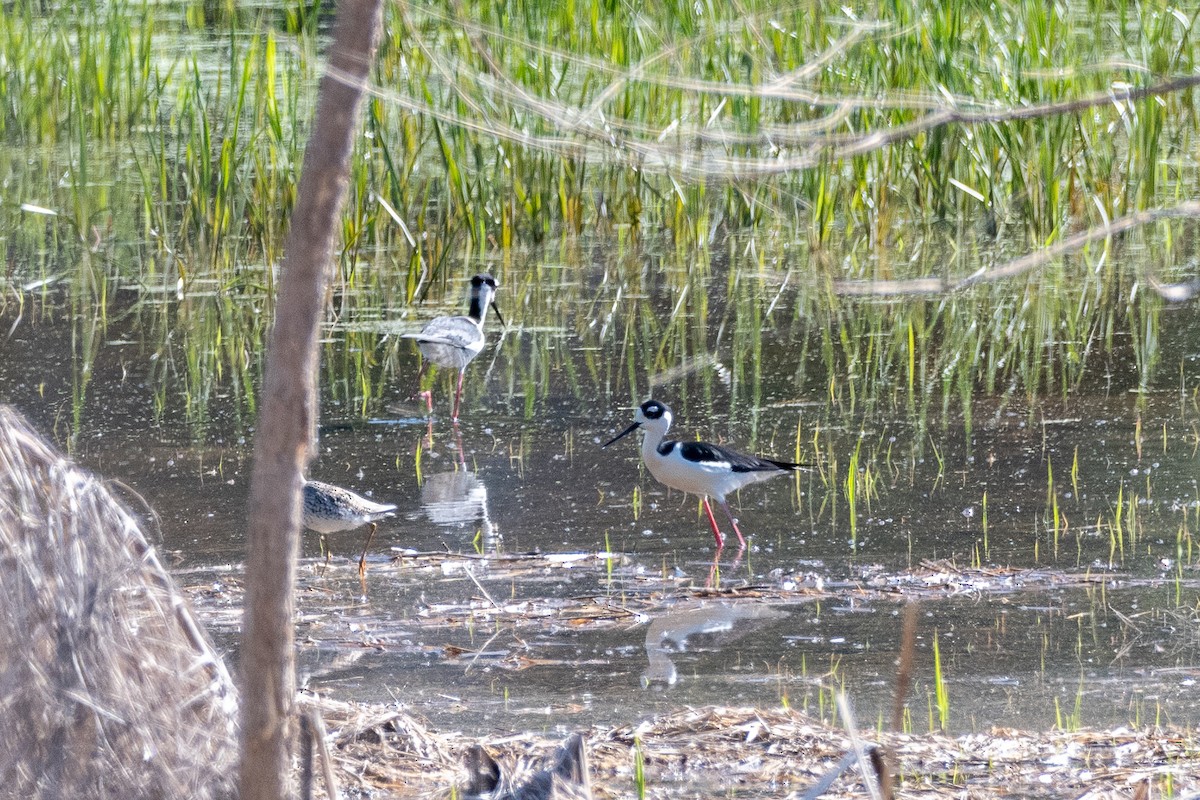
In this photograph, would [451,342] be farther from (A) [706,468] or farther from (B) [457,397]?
(A) [706,468]

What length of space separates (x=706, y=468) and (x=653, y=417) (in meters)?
0.70

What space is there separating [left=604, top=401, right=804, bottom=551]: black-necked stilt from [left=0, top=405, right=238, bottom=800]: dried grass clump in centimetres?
396

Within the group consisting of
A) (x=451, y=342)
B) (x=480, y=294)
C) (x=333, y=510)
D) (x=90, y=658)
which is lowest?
(x=333, y=510)

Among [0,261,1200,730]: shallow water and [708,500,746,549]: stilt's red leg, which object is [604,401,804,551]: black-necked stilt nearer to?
[708,500,746,549]: stilt's red leg

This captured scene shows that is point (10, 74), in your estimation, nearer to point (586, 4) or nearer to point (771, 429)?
point (586, 4)

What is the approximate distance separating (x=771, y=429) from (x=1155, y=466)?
182 cm

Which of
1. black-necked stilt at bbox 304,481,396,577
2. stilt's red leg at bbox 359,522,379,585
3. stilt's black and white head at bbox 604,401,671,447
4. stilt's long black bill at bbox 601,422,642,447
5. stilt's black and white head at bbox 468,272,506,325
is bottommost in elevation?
stilt's red leg at bbox 359,522,379,585

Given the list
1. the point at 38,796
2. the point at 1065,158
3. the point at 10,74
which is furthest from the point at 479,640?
the point at 10,74

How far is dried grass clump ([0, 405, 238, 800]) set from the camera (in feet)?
9.43

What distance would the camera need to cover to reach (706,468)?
7016 millimetres

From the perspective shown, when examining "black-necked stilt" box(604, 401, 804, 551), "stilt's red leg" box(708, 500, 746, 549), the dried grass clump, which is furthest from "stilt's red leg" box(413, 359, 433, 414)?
the dried grass clump

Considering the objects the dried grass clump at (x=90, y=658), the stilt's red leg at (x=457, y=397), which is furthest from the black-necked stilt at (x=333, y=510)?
the dried grass clump at (x=90, y=658)

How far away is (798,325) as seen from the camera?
987 cm

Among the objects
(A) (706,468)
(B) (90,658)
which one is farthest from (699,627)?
(B) (90,658)
